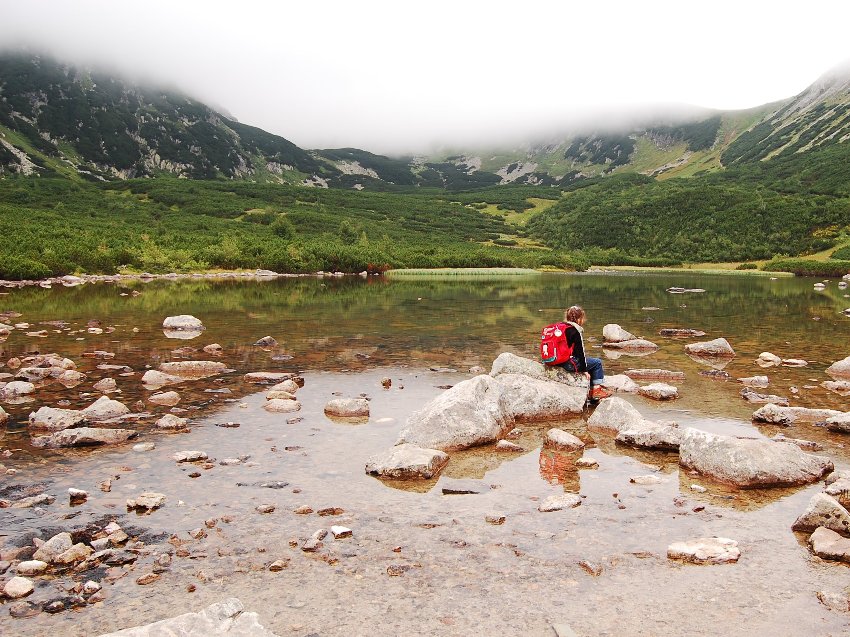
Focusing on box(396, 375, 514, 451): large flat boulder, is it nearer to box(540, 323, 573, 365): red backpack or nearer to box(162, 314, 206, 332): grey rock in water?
box(540, 323, 573, 365): red backpack

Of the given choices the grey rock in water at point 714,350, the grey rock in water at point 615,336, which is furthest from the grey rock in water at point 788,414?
the grey rock in water at point 615,336

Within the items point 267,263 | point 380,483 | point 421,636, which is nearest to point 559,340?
point 380,483

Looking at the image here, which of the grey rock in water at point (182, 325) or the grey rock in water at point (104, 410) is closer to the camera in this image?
the grey rock in water at point (104, 410)

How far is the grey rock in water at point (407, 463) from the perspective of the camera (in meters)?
10.2

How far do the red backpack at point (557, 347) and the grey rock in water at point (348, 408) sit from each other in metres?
5.02

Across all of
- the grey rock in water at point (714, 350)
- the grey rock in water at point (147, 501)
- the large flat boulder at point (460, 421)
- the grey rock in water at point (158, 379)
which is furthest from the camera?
the grey rock in water at point (714, 350)

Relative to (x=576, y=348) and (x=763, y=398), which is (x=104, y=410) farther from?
(x=763, y=398)

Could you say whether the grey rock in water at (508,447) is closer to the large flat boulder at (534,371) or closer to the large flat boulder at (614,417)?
the large flat boulder at (614,417)

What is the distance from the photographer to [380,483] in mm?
9930

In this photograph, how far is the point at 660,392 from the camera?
52.5 feet

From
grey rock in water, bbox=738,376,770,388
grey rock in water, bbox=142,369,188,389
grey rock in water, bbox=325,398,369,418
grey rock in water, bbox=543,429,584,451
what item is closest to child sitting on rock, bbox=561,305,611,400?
grey rock in water, bbox=543,429,584,451

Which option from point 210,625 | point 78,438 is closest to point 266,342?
point 78,438

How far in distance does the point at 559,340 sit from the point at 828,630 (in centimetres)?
982

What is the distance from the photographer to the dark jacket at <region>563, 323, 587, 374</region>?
15.2 metres
